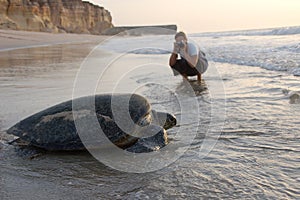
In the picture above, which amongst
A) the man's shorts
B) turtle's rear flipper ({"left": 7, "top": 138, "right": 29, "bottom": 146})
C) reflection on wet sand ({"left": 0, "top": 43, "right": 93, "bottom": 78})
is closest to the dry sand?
reflection on wet sand ({"left": 0, "top": 43, "right": 93, "bottom": 78})

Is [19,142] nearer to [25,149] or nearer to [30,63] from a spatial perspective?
[25,149]

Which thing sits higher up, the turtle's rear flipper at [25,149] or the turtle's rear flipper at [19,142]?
the turtle's rear flipper at [19,142]

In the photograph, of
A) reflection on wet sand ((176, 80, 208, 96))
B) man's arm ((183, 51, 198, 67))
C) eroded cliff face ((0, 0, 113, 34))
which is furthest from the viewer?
eroded cliff face ((0, 0, 113, 34))

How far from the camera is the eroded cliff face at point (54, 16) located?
40594mm

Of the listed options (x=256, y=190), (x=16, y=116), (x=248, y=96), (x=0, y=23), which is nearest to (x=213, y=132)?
(x=256, y=190)

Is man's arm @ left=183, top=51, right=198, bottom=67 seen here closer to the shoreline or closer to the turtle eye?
the turtle eye

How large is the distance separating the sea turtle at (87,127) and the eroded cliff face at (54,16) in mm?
35997

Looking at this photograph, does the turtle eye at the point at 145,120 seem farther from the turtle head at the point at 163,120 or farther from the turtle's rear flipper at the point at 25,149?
the turtle's rear flipper at the point at 25,149

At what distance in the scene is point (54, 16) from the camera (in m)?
57.5

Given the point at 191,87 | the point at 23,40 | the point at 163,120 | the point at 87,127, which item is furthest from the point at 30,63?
the point at 23,40

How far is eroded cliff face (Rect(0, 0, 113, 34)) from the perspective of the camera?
40594 millimetres

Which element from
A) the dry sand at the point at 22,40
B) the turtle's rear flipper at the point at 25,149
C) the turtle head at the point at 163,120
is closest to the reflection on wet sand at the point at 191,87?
the turtle head at the point at 163,120

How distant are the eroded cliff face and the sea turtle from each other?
36.0m

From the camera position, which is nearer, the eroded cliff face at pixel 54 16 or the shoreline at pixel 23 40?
the shoreline at pixel 23 40
